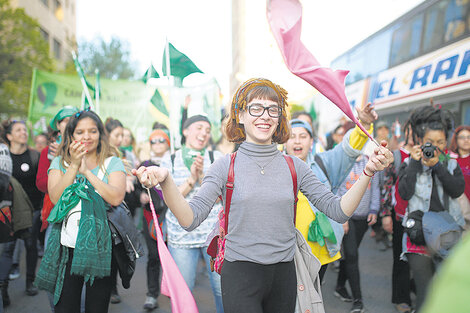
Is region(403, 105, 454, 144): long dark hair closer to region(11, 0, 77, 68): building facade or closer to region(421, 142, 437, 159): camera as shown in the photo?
region(421, 142, 437, 159): camera

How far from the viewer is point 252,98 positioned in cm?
208

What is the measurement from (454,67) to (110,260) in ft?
22.8

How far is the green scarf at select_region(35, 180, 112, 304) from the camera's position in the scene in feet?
8.26

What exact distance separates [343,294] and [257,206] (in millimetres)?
3072

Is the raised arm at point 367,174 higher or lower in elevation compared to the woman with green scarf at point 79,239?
higher

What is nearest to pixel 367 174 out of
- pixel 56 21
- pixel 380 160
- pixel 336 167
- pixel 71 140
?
pixel 380 160

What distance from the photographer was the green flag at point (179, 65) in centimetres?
351

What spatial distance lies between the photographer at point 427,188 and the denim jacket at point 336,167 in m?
0.58

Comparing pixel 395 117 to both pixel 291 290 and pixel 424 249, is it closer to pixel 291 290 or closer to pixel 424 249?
pixel 424 249

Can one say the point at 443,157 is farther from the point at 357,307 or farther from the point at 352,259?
the point at 357,307

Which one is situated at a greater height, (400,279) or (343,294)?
(400,279)

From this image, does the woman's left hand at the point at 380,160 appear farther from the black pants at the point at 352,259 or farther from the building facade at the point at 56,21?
the building facade at the point at 56,21

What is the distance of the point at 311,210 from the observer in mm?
3033

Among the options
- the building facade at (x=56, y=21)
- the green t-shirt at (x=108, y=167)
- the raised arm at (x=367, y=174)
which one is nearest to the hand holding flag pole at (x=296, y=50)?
the raised arm at (x=367, y=174)
